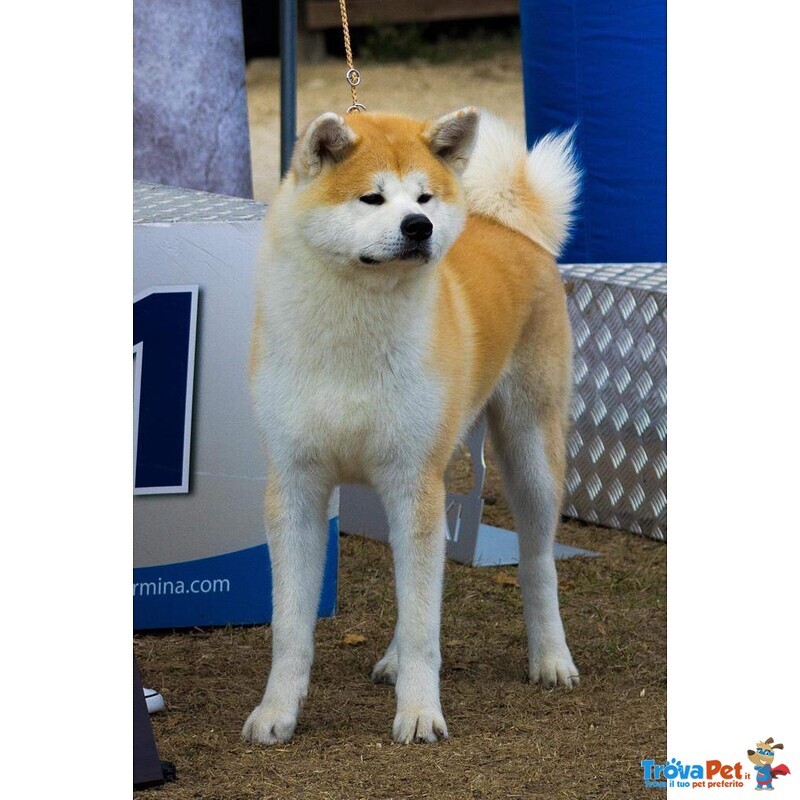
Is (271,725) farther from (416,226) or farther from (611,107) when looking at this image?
(611,107)

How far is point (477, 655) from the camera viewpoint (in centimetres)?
362

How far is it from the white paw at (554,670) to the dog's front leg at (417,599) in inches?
20.9

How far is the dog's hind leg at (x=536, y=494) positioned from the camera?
337 centimetres

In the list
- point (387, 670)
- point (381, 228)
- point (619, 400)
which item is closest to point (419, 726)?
point (387, 670)

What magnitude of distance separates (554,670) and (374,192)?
1399mm

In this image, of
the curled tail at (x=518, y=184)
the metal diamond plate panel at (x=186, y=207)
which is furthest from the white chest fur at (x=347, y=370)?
the metal diamond plate panel at (x=186, y=207)

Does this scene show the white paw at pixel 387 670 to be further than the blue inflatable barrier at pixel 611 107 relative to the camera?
No

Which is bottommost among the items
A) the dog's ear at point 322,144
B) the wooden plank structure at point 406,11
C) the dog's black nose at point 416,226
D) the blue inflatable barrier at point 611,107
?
the dog's black nose at point 416,226

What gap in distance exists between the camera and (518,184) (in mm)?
3477

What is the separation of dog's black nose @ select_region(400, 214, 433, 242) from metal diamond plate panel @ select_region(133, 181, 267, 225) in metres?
1.19
